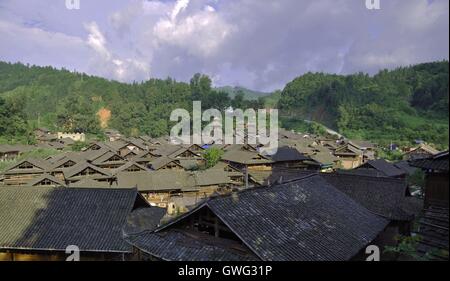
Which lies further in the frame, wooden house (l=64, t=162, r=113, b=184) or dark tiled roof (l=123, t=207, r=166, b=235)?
wooden house (l=64, t=162, r=113, b=184)

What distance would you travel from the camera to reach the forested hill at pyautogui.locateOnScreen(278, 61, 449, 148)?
52.8 metres

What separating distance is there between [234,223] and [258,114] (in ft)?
263

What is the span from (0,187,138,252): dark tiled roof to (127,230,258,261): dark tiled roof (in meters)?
4.31

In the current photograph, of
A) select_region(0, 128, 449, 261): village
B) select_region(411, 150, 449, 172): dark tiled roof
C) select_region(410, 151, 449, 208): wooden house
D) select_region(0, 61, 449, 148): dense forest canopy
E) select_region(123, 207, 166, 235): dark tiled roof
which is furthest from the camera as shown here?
select_region(0, 61, 449, 148): dense forest canopy

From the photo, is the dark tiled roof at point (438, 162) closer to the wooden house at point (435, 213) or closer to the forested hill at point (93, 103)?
the wooden house at point (435, 213)

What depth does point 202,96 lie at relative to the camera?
321 ft

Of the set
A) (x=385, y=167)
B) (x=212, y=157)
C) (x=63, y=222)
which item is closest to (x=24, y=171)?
(x=212, y=157)

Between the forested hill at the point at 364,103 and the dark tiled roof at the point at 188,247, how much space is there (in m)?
34.0

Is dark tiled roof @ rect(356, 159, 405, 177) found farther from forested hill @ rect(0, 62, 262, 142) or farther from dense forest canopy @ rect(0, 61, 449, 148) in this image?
forested hill @ rect(0, 62, 262, 142)

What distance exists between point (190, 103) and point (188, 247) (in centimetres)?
9012

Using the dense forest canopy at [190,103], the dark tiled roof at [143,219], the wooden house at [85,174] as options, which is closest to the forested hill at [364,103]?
the dense forest canopy at [190,103]

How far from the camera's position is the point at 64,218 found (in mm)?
16031

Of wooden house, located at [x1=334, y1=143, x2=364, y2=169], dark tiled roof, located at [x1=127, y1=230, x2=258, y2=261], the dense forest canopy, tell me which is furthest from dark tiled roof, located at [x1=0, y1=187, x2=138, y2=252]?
wooden house, located at [x1=334, y1=143, x2=364, y2=169]
